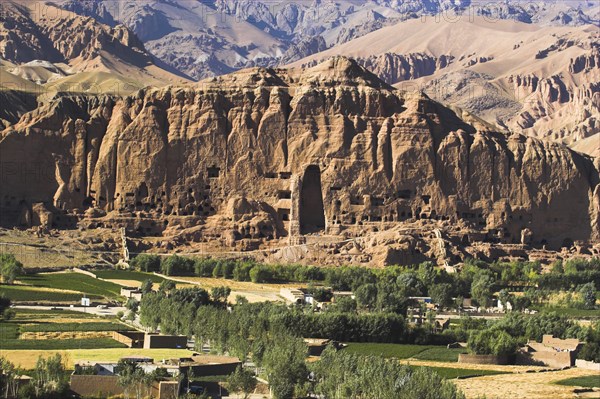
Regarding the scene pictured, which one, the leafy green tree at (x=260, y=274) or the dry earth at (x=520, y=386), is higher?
the leafy green tree at (x=260, y=274)

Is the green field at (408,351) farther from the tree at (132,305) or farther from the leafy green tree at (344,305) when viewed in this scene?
the tree at (132,305)

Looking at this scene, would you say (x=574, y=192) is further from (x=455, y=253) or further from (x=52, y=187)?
(x=52, y=187)

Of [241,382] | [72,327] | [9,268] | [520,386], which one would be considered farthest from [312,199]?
[241,382]

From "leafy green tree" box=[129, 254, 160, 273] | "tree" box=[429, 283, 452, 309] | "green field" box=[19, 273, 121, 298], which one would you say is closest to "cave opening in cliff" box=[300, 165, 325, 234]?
"leafy green tree" box=[129, 254, 160, 273]

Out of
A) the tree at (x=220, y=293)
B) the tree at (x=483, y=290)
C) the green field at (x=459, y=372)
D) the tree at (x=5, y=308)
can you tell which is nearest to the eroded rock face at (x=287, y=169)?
the tree at (x=483, y=290)

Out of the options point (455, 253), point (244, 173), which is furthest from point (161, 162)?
point (455, 253)

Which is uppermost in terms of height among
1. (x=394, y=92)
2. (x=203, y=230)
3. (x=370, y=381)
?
(x=394, y=92)

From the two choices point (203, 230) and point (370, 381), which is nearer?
point (370, 381)
